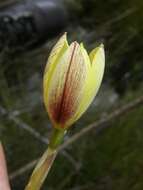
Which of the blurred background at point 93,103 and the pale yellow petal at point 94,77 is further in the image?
the blurred background at point 93,103

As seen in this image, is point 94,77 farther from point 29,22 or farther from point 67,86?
point 29,22

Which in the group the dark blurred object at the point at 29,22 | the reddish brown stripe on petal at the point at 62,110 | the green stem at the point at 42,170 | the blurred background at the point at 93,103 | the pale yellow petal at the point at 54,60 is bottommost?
the green stem at the point at 42,170

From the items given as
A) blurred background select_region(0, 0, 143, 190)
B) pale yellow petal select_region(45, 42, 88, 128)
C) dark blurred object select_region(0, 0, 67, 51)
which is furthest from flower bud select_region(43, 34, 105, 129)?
dark blurred object select_region(0, 0, 67, 51)

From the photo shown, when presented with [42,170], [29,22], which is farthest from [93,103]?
[42,170]

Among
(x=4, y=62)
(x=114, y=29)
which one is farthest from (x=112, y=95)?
(x=4, y=62)

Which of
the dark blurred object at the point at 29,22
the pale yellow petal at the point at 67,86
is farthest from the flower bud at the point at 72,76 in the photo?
the dark blurred object at the point at 29,22

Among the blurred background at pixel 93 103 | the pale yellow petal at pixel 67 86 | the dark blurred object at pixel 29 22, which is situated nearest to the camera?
the pale yellow petal at pixel 67 86

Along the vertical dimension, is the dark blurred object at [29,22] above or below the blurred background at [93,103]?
above

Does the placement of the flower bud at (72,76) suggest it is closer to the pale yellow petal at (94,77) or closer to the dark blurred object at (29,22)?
the pale yellow petal at (94,77)
